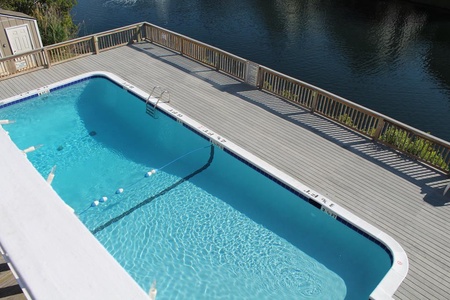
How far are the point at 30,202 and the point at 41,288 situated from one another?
75.5 inches

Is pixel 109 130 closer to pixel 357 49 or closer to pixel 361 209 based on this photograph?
pixel 361 209

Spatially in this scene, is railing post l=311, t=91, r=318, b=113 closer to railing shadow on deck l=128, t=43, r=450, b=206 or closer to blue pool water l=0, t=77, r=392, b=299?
railing shadow on deck l=128, t=43, r=450, b=206

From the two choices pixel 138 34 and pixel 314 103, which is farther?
pixel 138 34

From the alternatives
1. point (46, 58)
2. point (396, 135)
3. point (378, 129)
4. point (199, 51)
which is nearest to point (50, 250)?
point (378, 129)

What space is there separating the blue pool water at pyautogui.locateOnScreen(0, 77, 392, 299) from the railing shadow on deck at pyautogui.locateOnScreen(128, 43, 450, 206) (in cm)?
253

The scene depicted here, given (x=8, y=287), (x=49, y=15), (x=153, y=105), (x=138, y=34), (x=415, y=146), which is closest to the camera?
(x=8, y=287)

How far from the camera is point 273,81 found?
1330 centimetres

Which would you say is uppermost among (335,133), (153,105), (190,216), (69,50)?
(69,50)

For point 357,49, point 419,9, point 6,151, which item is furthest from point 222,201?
point 419,9

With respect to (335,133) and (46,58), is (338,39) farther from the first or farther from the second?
(46,58)

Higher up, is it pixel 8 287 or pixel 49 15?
pixel 49 15

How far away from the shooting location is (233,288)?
754 cm

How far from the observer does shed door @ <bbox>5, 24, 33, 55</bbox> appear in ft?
48.2

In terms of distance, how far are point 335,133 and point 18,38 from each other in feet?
42.6
